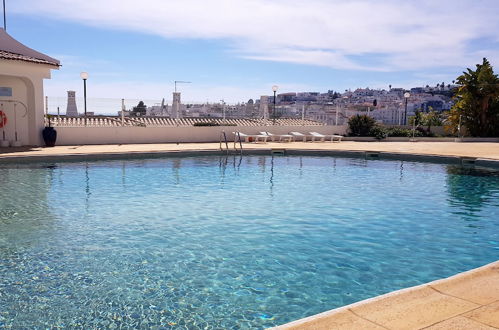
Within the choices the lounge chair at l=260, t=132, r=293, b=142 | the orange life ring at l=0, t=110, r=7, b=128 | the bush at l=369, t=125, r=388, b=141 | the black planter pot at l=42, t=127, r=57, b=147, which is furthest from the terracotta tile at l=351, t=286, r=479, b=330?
the bush at l=369, t=125, r=388, b=141

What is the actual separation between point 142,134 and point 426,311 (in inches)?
690

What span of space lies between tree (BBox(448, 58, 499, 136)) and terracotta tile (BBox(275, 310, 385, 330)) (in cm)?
2432

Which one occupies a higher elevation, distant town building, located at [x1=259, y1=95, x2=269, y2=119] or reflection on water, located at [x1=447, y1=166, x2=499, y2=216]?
distant town building, located at [x1=259, y1=95, x2=269, y2=119]

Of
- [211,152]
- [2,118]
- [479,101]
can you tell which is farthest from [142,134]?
[479,101]

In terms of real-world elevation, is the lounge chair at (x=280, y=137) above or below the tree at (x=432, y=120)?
below

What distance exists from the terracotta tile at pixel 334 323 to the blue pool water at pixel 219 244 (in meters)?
0.88

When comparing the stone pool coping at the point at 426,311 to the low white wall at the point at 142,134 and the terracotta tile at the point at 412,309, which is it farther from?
the low white wall at the point at 142,134

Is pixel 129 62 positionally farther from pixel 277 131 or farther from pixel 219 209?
pixel 219 209

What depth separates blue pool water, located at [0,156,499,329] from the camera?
163 inches

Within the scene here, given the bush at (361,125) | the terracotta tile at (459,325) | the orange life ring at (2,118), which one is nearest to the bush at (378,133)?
the bush at (361,125)

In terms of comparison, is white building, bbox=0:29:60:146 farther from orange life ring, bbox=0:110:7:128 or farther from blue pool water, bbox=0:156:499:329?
blue pool water, bbox=0:156:499:329

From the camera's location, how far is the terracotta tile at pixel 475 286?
11.5 feet

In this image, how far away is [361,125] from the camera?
24.1 meters

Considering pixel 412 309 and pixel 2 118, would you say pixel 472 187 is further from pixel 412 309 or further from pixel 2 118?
pixel 2 118
